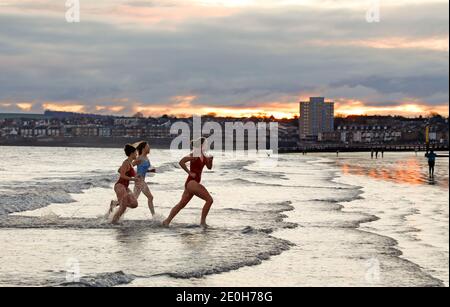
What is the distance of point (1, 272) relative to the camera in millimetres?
9055

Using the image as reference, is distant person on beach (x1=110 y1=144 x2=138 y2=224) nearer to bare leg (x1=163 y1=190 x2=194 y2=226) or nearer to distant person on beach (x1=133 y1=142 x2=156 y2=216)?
distant person on beach (x1=133 y1=142 x2=156 y2=216)

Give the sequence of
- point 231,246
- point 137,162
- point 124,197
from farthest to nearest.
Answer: point 137,162 → point 124,197 → point 231,246

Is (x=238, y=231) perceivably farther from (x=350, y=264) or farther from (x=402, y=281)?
(x=402, y=281)

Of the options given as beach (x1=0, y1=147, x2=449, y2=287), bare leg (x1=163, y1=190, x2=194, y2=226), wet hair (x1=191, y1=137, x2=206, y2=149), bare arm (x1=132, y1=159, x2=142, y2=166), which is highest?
wet hair (x1=191, y1=137, x2=206, y2=149)

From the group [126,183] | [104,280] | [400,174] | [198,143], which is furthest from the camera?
[400,174]

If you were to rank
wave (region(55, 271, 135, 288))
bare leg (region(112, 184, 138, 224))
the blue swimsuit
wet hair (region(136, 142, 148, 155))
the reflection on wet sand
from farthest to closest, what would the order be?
1. the reflection on wet sand
2. the blue swimsuit
3. wet hair (region(136, 142, 148, 155))
4. bare leg (region(112, 184, 138, 224))
5. wave (region(55, 271, 135, 288))

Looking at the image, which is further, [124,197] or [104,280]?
[124,197]

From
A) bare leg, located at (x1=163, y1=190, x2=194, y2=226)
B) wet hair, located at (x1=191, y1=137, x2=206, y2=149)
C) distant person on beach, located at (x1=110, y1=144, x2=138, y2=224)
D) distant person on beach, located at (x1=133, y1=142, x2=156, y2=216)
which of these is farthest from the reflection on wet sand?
wet hair, located at (x1=191, y1=137, x2=206, y2=149)

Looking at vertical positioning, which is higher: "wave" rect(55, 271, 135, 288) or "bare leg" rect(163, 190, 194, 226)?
"bare leg" rect(163, 190, 194, 226)

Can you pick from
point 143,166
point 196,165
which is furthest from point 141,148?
point 196,165

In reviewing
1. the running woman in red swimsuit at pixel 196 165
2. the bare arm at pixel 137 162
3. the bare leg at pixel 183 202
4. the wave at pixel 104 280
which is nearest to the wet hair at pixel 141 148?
the bare arm at pixel 137 162

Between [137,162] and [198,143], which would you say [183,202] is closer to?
[198,143]
